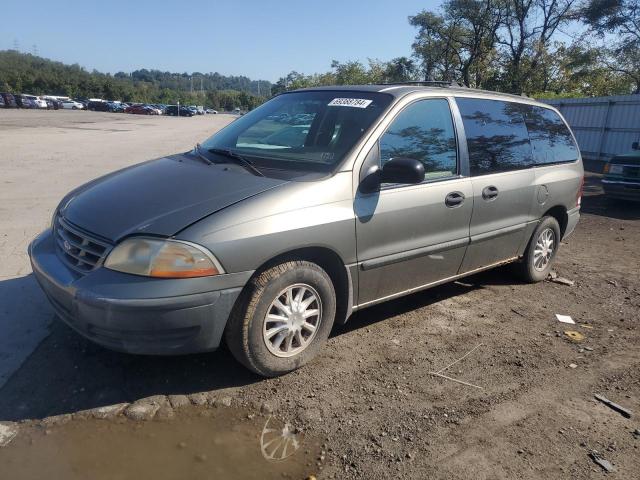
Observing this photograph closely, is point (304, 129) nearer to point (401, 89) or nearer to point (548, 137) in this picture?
point (401, 89)

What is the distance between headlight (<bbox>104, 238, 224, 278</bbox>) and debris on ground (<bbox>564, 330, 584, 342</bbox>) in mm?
3093

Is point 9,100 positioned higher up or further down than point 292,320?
higher up

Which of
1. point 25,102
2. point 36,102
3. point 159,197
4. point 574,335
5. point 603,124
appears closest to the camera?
point 159,197

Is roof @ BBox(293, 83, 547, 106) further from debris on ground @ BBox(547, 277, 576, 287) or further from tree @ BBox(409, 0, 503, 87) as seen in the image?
tree @ BBox(409, 0, 503, 87)

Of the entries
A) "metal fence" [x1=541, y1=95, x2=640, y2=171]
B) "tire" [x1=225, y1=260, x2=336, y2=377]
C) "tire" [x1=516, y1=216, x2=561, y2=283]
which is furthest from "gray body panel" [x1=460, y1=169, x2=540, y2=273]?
"metal fence" [x1=541, y1=95, x2=640, y2=171]

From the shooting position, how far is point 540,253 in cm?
555

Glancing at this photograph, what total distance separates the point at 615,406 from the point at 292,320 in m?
2.10

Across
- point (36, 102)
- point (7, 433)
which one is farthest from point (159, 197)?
point (36, 102)

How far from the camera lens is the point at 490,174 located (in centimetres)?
452

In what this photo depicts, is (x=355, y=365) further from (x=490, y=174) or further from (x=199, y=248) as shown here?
(x=490, y=174)

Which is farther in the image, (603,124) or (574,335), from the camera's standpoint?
(603,124)

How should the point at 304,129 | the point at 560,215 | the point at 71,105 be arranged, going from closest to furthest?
1. the point at 304,129
2. the point at 560,215
3. the point at 71,105

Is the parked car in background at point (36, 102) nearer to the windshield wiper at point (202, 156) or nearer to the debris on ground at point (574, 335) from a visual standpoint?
the windshield wiper at point (202, 156)

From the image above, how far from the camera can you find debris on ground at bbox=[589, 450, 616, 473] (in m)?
2.70
